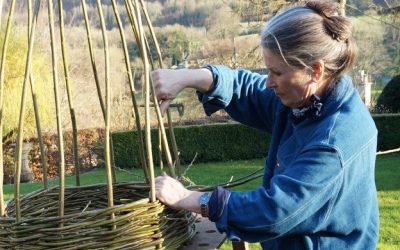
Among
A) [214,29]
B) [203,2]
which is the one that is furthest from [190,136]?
[203,2]

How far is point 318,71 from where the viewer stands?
121 cm

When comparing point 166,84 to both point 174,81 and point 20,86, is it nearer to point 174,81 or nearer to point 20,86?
point 174,81

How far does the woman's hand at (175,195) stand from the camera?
118 cm

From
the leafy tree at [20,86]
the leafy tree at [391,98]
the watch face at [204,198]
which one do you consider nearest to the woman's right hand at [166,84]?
the watch face at [204,198]

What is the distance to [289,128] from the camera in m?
1.38

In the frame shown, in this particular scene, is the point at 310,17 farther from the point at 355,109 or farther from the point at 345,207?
the point at 345,207

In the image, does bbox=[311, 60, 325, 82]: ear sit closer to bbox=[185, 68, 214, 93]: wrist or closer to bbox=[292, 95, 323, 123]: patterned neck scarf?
bbox=[292, 95, 323, 123]: patterned neck scarf

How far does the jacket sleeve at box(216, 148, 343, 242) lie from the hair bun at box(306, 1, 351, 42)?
0.91 feet

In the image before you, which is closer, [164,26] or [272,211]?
[272,211]

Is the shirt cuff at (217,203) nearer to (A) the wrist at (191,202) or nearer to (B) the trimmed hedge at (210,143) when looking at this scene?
(A) the wrist at (191,202)

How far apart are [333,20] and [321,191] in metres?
0.39

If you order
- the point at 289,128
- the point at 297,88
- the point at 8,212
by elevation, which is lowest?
the point at 8,212

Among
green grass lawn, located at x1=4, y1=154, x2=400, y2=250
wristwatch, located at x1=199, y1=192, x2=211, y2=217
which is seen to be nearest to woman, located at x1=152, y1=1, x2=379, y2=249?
wristwatch, located at x1=199, y1=192, x2=211, y2=217

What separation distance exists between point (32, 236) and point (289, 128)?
26.3 inches
